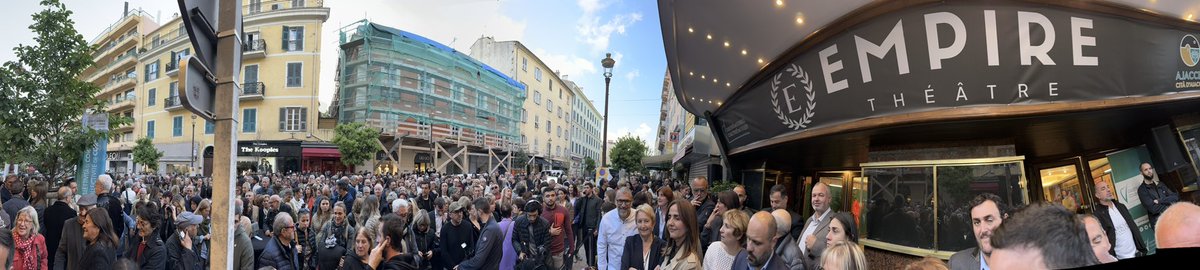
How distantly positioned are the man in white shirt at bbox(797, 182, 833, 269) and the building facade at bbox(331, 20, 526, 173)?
81.1 ft

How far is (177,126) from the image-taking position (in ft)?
117

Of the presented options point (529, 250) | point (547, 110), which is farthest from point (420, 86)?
point (529, 250)

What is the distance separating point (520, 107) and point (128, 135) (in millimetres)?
28919

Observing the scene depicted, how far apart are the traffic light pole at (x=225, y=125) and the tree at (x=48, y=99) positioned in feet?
12.0

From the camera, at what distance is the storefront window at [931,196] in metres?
5.50

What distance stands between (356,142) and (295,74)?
783cm

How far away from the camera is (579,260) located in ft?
33.1

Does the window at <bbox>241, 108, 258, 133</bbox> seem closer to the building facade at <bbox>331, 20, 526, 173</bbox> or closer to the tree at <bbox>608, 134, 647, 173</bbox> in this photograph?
the building facade at <bbox>331, 20, 526, 173</bbox>

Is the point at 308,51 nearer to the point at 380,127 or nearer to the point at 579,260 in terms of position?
the point at 380,127

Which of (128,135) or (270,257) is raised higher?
(128,135)

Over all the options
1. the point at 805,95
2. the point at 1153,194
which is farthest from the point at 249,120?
the point at 1153,194

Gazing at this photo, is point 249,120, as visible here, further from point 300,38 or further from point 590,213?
point 590,213

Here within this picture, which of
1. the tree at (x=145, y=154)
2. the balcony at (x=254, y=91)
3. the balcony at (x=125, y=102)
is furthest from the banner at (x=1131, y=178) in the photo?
the balcony at (x=125, y=102)

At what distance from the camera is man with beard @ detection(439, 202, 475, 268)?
620 centimetres
